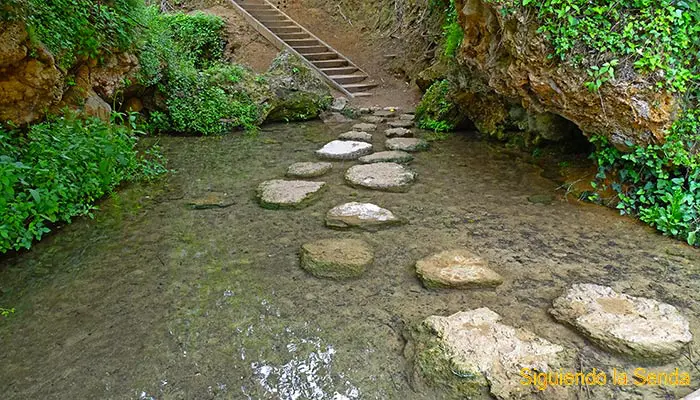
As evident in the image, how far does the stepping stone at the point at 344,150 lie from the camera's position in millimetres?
5121

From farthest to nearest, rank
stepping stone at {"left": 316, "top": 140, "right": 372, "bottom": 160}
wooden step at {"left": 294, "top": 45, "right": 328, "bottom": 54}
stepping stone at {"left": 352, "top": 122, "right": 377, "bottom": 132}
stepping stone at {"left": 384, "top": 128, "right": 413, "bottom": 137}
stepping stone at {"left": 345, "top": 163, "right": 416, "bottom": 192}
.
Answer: wooden step at {"left": 294, "top": 45, "right": 328, "bottom": 54} < stepping stone at {"left": 352, "top": 122, "right": 377, "bottom": 132} < stepping stone at {"left": 384, "top": 128, "right": 413, "bottom": 137} < stepping stone at {"left": 316, "top": 140, "right": 372, "bottom": 160} < stepping stone at {"left": 345, "top": 163, "right": 416, "bottom": 192}

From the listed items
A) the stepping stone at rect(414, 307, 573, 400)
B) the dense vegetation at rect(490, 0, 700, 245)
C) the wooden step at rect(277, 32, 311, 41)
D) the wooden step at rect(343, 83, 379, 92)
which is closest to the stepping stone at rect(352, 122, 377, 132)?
the wooden step at rect(343, 83, 379, 92)

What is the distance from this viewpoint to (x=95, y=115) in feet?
14.0

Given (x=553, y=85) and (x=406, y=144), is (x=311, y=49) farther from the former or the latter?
(x=553, y=85)

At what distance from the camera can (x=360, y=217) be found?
3.35 m

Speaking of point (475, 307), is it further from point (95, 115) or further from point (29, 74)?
point (95, 115)

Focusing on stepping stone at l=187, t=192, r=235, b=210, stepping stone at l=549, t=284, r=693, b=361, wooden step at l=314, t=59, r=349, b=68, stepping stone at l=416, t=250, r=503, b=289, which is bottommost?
stepping stone at l=187, t=192, r=235, b=210

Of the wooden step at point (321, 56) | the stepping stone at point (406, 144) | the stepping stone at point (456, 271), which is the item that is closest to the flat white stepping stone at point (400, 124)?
the stepping stone at point (406, 144)

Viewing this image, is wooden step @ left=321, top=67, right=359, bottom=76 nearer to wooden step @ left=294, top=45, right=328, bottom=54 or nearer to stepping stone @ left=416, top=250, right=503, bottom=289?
wooden step @ left=294, top=45, right=328, bottom=54

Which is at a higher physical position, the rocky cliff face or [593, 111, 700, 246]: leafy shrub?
the rocky cliff face

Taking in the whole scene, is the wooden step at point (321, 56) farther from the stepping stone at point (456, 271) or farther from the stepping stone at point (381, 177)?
the stepping stone at point (456, 271)

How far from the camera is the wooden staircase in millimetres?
9281

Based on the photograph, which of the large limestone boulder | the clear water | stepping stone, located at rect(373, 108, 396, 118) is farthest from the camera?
stepping stone, located at rect(373, 108, 396, 118)

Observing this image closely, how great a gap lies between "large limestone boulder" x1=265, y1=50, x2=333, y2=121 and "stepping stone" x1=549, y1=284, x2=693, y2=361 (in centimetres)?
598
